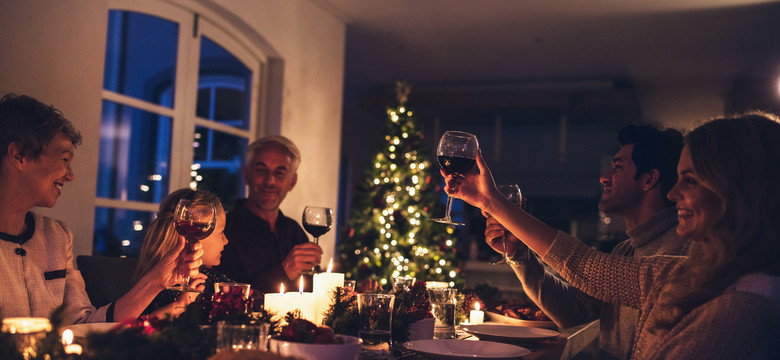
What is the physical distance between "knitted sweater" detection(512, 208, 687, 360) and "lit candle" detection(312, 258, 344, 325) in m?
0.69

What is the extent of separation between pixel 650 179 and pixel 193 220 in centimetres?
143

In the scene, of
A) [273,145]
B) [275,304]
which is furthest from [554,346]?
[273,145]

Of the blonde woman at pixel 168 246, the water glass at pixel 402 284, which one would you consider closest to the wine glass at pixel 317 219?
the blonde woman at pixel 168 246

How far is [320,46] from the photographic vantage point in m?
5.45

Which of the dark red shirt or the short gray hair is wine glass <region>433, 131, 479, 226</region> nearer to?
the dark red shirt

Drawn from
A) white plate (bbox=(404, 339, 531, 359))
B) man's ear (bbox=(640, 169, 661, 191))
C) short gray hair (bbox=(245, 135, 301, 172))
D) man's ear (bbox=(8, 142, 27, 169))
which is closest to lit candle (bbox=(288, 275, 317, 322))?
white plate (bbox=(404, 339, 531, 359))

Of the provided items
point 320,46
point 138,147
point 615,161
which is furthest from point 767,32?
point 138,147

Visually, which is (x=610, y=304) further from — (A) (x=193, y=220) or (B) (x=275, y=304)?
(A) (x=193, y=220)

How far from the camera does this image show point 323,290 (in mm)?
1622

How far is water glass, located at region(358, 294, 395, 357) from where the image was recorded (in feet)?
4.73

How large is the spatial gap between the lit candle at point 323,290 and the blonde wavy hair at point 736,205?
0.75 metres

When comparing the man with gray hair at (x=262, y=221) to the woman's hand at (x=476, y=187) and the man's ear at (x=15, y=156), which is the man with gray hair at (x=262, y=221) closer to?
the man's ear at (x=15, y=156)

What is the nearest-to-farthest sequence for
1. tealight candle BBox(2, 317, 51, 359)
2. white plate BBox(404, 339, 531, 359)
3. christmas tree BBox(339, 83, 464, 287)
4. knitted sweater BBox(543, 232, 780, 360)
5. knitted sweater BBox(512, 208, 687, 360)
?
tealight candle BBox(2, 317, 51, 359) → knitted sweater BBox(543, 232, 780, 360) → white plate BBox(404, 339, 531, 359) → knitted sweater BBox(512, 208, 687, 360) → christmas tree BBox(339, 83, 464, 287)

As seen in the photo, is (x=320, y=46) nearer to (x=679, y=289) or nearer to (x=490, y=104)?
(x=490, y=104)
